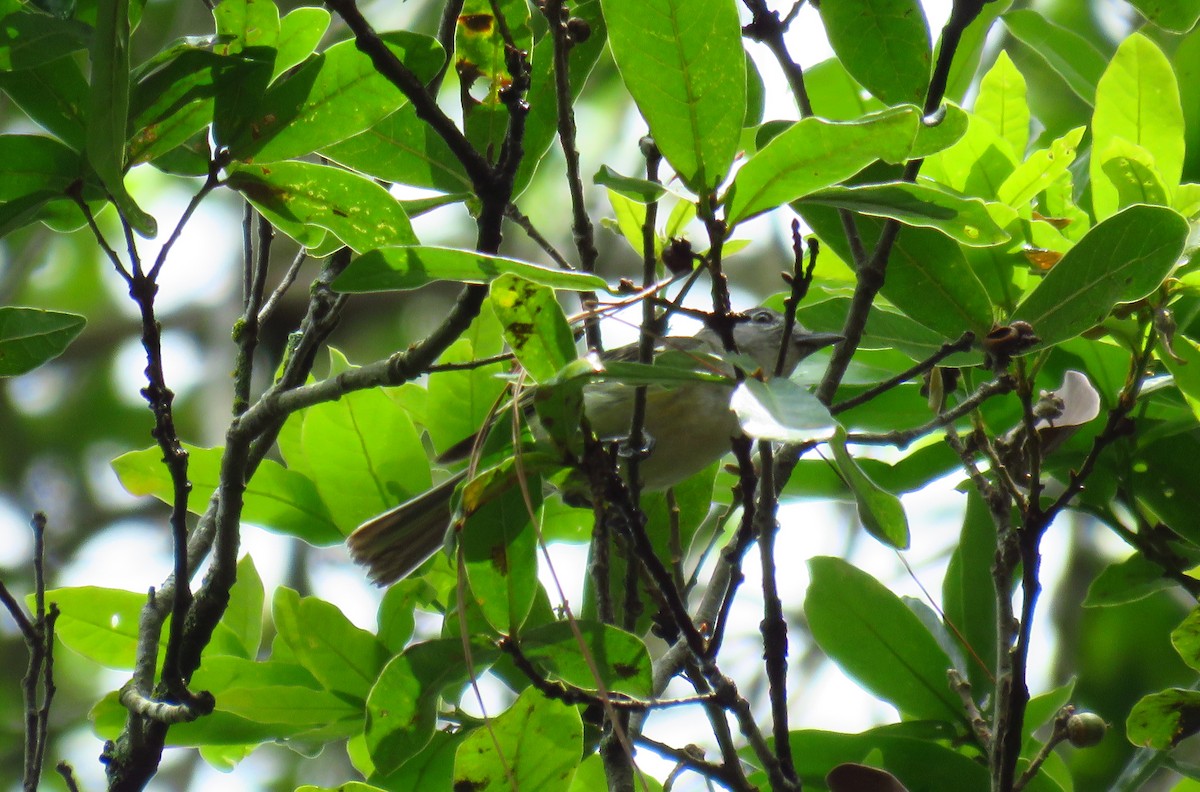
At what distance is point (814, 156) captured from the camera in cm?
159

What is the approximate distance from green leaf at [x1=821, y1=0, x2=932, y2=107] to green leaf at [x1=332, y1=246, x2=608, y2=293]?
749 millimetres

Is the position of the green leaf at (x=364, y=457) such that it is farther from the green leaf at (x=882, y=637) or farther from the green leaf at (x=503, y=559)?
the green leaf at (x=882, y=637)

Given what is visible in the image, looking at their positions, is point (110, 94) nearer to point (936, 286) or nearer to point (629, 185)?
point (629, 185)

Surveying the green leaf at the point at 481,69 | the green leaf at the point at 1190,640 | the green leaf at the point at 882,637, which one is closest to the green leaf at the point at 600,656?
the green leaf at the point at 882,637

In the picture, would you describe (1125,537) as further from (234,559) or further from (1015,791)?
(234,559)

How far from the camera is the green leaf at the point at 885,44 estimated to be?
2037mm

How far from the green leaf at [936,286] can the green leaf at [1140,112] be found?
363 millimetres

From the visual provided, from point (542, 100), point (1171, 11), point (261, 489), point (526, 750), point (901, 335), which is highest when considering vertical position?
point (1171, 11)

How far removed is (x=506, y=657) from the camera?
93.2 inches

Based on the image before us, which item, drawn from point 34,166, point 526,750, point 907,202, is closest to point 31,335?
point 34,166

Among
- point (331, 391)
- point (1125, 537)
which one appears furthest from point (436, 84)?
point (1125, 537)

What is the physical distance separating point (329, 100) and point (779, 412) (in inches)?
40.9

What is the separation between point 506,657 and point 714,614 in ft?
1.63

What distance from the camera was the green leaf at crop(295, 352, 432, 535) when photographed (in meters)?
2.67
